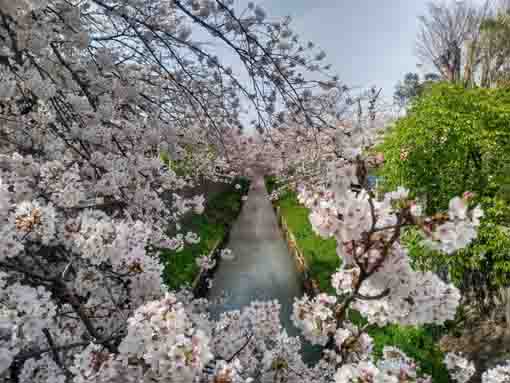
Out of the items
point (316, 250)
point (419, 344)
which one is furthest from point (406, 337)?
point (316, 250)

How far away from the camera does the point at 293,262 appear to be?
1128cm

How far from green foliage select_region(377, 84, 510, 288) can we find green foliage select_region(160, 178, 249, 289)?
425 centimetres

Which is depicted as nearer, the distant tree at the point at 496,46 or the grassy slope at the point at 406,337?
the grassy slope at the point at 406,337

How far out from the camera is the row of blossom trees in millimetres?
1305

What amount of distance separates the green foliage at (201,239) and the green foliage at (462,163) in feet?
13.9

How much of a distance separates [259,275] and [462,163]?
20.5 feet

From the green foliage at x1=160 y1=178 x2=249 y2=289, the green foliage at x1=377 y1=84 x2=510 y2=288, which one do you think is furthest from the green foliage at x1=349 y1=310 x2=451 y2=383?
the green foliage at x1=160 y1=178 x2=249 y2=289

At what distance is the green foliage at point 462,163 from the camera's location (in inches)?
200

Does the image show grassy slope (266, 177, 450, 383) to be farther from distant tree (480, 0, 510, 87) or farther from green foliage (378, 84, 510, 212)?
distant tree (480, 0, 510, 87)

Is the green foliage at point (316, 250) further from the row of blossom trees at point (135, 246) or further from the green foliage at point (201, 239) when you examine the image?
the row of blossom trees at point (135, 246)

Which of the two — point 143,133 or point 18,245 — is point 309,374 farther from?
point 143,133

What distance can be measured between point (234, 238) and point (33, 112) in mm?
12159

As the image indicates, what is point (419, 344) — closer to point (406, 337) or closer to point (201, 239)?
point (406, 337)

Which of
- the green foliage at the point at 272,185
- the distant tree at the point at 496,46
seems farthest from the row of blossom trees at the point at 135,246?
the green foliage at the point at 272,185
